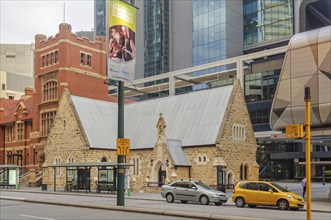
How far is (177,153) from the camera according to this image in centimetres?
4284

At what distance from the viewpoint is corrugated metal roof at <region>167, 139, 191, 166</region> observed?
138 ft

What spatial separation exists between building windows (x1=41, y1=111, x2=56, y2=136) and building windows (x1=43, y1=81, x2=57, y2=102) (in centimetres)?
188

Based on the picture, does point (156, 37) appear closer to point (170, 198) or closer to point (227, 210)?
point (170, 198)

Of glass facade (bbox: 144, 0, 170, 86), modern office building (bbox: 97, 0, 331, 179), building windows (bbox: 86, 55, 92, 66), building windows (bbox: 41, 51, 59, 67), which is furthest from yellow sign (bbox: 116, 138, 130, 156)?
glass facade (bbox: 144, 0, 170, 86)

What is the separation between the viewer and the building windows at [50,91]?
58.3 m

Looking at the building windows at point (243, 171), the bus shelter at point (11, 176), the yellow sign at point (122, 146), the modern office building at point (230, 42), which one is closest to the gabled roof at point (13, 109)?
the bus shelter at point (11, 176)

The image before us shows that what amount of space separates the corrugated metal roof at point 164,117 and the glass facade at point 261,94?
1227 inches

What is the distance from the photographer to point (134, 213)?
2116 cm

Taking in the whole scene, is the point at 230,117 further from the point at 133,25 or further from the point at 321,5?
the point at 321,5

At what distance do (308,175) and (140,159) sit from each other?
1359 inches

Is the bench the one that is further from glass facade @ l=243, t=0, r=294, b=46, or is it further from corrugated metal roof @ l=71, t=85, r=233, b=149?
glass facade @ l=243, t=0, r=294, b=46

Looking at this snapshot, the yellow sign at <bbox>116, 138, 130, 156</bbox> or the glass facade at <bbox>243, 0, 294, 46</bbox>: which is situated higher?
the glass facade at <bbox>243, 0, 294, 46</bbox>

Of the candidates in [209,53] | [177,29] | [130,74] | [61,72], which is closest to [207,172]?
[130,74]

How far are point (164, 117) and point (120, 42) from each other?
25.5 metres
